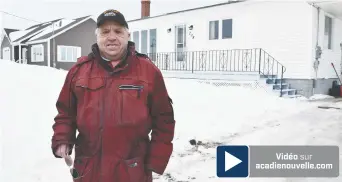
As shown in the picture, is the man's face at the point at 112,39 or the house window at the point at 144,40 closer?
the man's face at the point at 112,39

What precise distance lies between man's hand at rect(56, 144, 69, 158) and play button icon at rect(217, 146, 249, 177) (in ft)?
5.10

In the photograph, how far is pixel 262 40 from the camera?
903 centimetres

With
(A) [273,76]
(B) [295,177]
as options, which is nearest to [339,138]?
(B) [295,177]

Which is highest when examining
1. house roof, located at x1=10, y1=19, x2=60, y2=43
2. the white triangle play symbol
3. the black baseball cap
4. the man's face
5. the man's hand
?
house roof, located at x1=10, y1=19, x2=60, y2=43

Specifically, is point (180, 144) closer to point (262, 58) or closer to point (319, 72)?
point (262, 58)

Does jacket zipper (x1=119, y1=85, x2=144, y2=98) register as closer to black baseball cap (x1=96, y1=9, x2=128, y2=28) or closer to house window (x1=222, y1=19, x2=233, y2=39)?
black baseball cap (x1=96, y1=9, x2=128, y2=28)

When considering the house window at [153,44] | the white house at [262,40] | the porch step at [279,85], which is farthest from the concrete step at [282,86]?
the house window at [153,44]

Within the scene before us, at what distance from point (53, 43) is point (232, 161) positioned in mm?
14661

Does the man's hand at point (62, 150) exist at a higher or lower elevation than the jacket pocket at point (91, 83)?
lower

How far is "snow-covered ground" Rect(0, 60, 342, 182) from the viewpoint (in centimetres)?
302

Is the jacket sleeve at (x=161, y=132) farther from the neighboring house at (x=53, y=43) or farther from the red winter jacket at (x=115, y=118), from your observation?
the neighboring house at (x=53, y=43)

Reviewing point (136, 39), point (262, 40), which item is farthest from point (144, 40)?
point (262, 40)

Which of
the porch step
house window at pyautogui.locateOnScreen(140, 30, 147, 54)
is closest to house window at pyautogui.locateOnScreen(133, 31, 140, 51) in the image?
house window at pyautogui.locateOnScreen(140, 30, 147, 54)

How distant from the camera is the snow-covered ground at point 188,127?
9.92 feet
